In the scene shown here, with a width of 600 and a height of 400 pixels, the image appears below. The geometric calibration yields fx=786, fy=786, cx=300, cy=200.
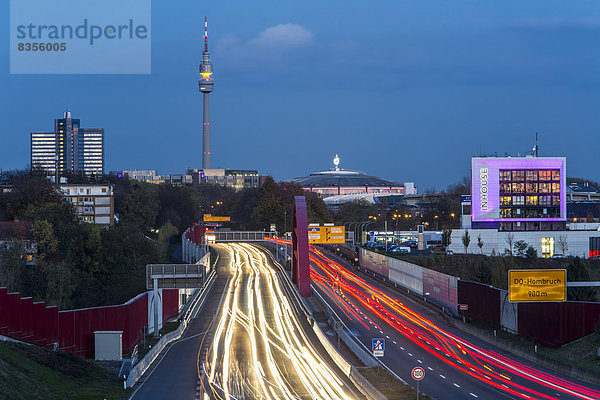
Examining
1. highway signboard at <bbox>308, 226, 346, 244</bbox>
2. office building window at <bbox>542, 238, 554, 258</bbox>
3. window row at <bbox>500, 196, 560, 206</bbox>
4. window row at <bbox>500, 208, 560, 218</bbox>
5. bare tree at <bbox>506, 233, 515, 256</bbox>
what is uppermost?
window row at <bbox>500, 196, 560, 206</bbox>

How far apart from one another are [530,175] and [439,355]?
244ft

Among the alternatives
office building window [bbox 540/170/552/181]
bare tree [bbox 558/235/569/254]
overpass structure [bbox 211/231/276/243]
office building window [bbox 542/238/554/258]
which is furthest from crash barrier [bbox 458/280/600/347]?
overpass structure [bbox 211/231/276/243]

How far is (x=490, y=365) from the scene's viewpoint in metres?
41.8

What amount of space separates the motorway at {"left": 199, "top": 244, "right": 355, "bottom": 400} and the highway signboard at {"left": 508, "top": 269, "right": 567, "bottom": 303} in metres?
12.6

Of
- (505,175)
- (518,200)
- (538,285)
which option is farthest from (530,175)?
(538,285)

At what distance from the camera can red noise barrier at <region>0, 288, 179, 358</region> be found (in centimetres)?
3831

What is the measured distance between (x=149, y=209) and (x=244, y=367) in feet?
334

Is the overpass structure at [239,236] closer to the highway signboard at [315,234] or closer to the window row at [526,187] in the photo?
the highway signboard at [315,234]

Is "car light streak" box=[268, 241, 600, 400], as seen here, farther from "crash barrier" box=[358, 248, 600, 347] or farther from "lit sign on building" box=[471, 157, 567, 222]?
"lit sign on building" box=[471, 157, 567, 222]

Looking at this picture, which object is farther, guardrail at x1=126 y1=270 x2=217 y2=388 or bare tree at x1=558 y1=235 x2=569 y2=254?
bare tree at x1=558 y1=235 x2=569 y2=254

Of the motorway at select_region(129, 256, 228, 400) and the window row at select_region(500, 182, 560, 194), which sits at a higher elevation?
the window row at select_region(500, 182, 560, 194)

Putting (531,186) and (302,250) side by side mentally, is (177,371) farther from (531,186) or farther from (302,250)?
(531,186)

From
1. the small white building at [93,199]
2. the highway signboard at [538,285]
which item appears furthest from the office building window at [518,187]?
the highway signboard at [538,285]

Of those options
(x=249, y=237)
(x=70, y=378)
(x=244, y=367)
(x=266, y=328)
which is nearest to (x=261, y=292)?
(x=266, y=328)
